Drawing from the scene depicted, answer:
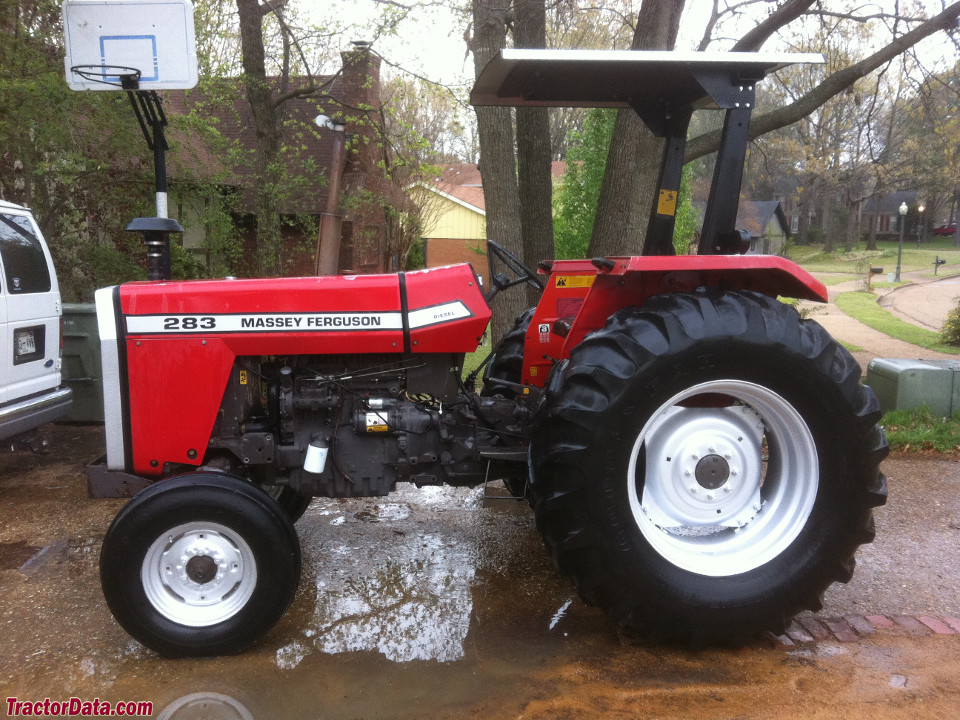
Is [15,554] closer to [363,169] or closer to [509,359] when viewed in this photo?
[509,359]

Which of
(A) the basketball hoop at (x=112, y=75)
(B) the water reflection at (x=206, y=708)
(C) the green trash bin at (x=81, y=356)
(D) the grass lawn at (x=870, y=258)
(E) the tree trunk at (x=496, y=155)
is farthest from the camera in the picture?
(D) the grass lawn at (x=870, y=258)

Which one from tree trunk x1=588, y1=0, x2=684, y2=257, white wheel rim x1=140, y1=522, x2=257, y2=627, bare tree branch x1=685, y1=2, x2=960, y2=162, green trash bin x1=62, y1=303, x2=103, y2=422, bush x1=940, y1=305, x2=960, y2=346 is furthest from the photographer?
bush x1=940, y1=305, x2=960, y2=346

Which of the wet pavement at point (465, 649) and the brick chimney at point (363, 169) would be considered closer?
the wet pavement at point (465, 649)

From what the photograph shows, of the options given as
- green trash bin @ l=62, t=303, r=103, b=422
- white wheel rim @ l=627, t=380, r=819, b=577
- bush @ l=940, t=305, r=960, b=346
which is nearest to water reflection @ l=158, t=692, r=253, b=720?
white wheel rim @ l=627, t=380, r=819, b=577

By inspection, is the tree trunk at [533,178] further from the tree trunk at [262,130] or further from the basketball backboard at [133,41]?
the basketball backboard at [133,41]

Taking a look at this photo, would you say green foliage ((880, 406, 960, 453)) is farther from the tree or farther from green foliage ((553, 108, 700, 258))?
the tree

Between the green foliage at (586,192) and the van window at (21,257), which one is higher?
the green foliage at (586,192)

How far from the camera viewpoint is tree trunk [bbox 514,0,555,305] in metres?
8.17

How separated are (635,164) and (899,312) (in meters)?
14.6

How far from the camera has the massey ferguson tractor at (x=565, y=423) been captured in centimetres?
276

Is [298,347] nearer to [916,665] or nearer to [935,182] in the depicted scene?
[916,665]

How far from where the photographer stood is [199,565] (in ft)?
9.34

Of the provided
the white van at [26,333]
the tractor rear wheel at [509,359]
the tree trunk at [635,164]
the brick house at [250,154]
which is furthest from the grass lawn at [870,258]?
the white van at [26,333]

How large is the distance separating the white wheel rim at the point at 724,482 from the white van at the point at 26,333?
4267 mm
